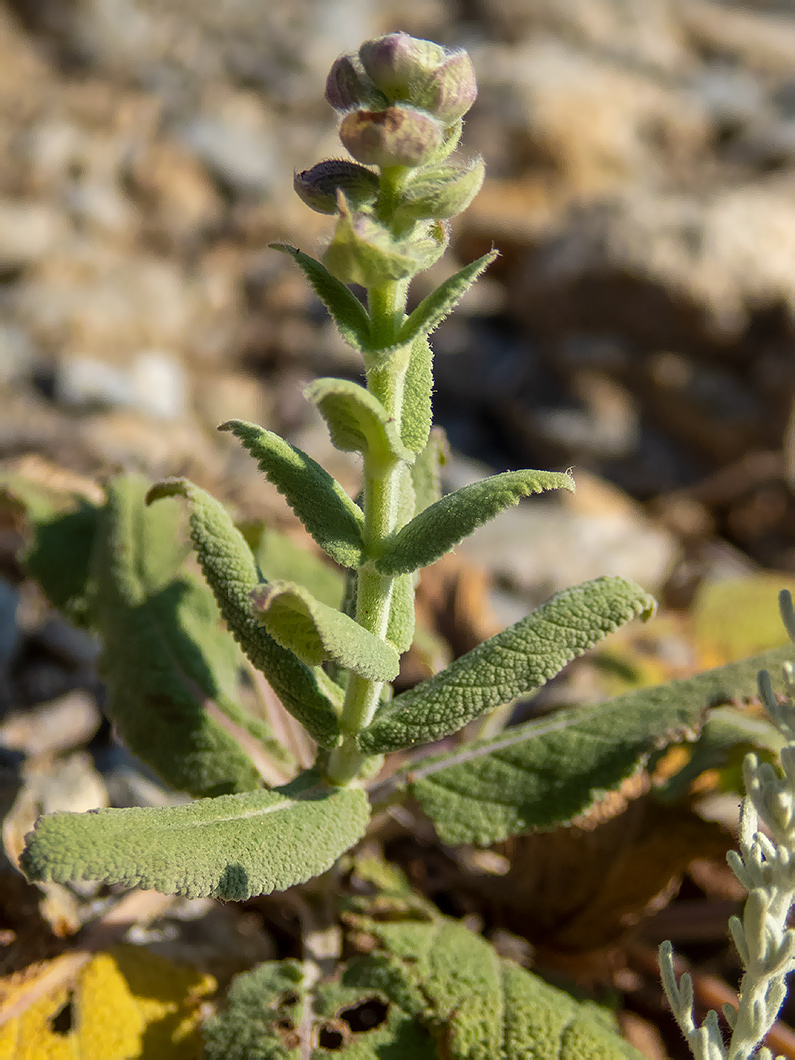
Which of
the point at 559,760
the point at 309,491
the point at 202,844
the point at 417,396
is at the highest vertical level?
the point at 417,396

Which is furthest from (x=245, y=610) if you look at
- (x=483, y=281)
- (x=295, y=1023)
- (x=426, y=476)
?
(x=483, y=281)

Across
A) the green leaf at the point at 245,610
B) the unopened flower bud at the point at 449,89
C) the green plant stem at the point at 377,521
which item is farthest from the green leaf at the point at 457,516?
the unopened flower bud at the point at 449,89

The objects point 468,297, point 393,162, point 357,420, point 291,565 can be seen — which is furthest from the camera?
point 468,297

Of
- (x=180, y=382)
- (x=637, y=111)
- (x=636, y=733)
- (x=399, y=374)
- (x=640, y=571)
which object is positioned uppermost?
(x=399, y=374)

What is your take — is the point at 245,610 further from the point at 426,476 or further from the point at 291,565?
the point at 291,565

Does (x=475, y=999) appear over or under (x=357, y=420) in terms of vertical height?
under

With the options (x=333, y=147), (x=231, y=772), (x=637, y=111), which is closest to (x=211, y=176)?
(x=333, y=147)

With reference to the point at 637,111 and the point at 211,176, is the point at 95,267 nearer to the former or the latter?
the point at 211,176

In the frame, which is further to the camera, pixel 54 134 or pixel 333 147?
pixel 333 147

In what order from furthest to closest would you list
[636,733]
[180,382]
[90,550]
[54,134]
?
[54,134] → [180,382] → [90,550] → [636,733]
